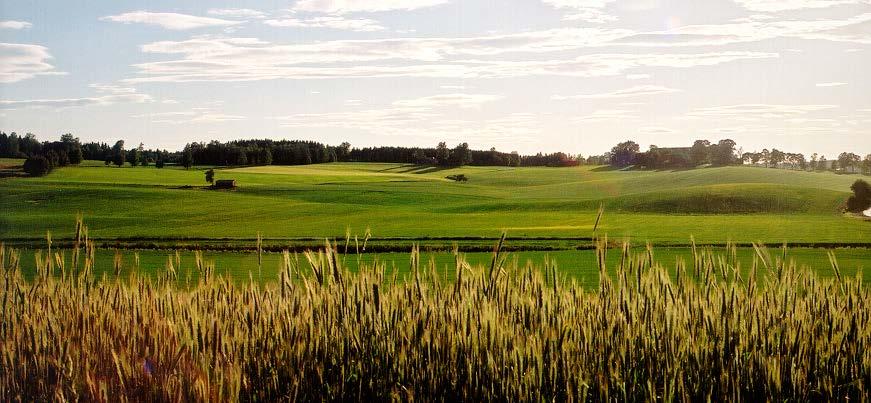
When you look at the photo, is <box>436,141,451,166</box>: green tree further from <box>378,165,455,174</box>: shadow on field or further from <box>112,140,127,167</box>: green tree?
<box>112,140,127,167</box>: green tree

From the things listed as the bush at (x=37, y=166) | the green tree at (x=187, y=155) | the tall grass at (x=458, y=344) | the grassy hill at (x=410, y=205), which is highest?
the green tree at (x=187, y=155)

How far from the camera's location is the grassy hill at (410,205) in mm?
24406

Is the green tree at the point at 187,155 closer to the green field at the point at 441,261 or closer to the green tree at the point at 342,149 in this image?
the green tree at the point at 342,149

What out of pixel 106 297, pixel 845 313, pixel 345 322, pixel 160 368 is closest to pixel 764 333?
pixel 845 313

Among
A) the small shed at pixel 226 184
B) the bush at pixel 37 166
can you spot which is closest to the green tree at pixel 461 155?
the small shed at pixel 226 184

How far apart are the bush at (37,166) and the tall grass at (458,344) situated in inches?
1029

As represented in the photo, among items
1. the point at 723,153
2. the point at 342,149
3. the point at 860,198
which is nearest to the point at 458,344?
the point at 860,198

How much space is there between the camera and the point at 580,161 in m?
72.9

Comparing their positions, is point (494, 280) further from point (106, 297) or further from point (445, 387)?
point (106, 297)

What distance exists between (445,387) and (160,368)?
4.33 feet

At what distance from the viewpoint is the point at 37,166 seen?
2905 centimetres

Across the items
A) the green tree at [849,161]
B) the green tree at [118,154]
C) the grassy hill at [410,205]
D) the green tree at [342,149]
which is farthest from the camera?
the green tree at [849,161]

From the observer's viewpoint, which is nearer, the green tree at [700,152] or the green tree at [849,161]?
the green tree at [849,161]

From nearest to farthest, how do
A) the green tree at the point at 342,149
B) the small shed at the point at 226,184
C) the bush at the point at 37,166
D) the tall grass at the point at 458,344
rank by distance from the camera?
the tall grass at the point at 458,344 < the bush at the point at 37,166 < the small shed at the point at 226,184 < the green tree at the point at 342,149
